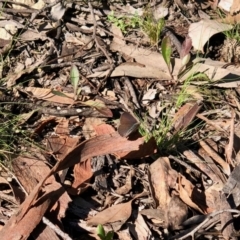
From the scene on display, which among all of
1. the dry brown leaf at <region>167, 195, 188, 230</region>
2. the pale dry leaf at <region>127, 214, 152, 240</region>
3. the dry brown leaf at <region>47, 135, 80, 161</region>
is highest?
the dry brown leaf at <region>47, 135, 80, 161</region>

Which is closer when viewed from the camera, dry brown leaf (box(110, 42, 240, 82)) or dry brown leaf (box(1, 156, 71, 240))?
dry brown leaf (box(1, 156, 71, 240))

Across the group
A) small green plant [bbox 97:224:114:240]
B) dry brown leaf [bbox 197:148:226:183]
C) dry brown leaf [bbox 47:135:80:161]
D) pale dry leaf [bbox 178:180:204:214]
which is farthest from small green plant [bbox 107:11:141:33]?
small green plant [bbox 97:224:114:240]

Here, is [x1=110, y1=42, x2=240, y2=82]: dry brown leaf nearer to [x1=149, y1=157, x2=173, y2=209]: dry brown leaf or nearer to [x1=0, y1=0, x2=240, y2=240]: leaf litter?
[x1=0, y1=0, x2=240, y2=240]: leaf litter

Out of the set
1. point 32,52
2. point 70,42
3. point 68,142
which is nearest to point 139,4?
point 70,42

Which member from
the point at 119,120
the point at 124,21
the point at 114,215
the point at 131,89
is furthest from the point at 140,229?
the point at 124,21

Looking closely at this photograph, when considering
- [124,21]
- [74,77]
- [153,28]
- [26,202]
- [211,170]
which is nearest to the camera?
[26,202]

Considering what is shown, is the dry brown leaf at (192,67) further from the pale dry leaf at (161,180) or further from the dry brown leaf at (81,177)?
the dry brown leaf at (81,177)

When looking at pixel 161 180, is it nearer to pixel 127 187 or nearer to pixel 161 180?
pixel 161 180

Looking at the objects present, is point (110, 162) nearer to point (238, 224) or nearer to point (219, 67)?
point (238, 224)
